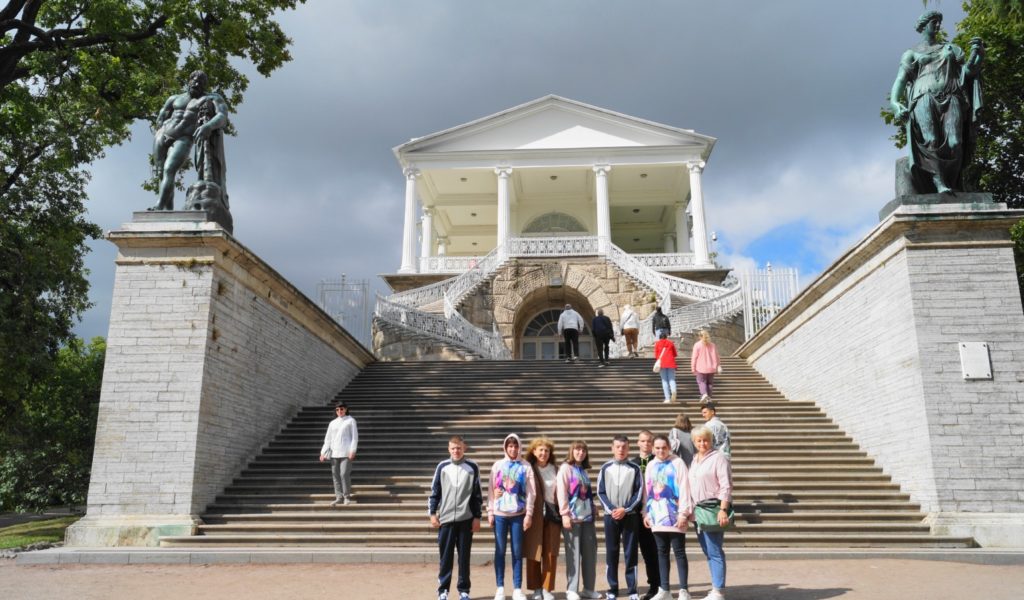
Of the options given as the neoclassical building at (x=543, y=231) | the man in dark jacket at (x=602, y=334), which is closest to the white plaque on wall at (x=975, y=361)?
the man in dark jacket at (x=602, y=334)

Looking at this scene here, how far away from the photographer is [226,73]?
14.9 m

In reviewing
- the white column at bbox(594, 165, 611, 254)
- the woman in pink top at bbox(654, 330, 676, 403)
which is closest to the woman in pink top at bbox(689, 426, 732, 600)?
the woman in pink top at bbox(654, 330, 676, 403)

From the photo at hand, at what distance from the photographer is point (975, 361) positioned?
8.30 m

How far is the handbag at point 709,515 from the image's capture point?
5.34 metres

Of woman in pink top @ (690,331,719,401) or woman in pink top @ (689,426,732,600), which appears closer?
woman in pink top @ (689,426,732,600)

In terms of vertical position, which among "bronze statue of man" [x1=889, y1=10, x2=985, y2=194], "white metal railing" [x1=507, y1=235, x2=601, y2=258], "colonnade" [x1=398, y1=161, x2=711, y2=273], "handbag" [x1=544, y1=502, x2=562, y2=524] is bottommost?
"handbag" [x1=544, y1=502, x2=562, y2=524]

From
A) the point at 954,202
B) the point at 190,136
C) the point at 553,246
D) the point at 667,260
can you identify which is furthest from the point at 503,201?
the point at 954,202

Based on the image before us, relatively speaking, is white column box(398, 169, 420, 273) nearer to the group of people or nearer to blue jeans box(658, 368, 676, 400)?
blue jeans box(658, 368, 676, 400)

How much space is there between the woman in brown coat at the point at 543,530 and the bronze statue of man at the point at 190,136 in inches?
253

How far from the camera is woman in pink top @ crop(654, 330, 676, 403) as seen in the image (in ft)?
40.0

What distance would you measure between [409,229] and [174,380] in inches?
880

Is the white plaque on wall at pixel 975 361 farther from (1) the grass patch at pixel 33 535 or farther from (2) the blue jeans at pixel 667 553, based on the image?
(1) the grass patch at pixel 33 535

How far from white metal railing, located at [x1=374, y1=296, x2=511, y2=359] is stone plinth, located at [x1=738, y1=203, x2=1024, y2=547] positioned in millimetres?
11663

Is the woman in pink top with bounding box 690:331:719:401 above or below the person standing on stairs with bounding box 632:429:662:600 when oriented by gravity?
above
